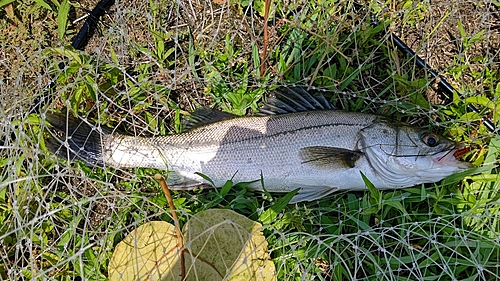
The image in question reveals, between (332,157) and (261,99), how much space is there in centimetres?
78

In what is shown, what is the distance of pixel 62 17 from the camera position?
3.62 metres

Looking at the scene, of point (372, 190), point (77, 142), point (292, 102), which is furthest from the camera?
point (292, 102)

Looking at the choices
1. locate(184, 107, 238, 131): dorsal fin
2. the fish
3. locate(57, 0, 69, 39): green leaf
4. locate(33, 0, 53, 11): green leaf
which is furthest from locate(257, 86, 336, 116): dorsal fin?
locate(33, 0, 53, 11): green leaf

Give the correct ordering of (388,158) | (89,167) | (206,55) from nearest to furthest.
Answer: (388,158) → (89,167) → (206,55)

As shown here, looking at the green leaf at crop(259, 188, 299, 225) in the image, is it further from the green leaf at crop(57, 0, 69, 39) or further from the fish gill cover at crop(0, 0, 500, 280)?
the green leaf at crop(57, 0, 69, 39)

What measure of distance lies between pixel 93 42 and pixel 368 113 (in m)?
2.29

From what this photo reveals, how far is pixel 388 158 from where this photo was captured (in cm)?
312

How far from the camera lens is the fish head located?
3.10 meters

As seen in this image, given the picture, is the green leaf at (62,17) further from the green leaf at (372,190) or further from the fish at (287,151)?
the green leaf at (372,190)

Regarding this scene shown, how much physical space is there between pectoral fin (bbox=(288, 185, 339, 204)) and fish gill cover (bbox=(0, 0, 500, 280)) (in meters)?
0.12

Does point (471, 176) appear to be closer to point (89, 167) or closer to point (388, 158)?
point (388, 158)

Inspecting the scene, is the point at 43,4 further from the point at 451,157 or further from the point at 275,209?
the point at 451,157

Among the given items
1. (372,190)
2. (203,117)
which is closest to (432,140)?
(372,190)

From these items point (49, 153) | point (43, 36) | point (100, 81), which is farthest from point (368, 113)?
point (43, 36)
